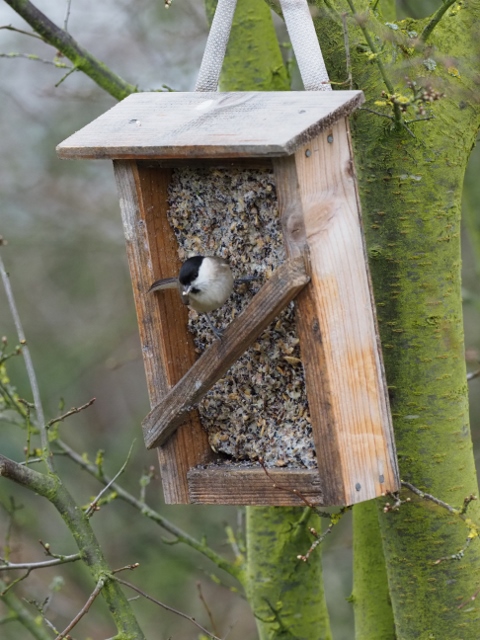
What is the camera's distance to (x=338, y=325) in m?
2.02

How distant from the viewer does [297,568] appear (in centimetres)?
320

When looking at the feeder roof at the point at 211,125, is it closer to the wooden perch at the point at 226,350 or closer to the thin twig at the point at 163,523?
the wooden perch at the point at 226,350

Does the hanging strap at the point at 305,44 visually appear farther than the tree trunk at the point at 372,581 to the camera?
No

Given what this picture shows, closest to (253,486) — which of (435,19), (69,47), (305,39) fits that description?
(305,39)

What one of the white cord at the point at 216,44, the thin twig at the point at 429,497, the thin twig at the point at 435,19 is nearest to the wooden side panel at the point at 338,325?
the thin twig at the point at 429,497

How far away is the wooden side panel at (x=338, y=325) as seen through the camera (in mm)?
1982

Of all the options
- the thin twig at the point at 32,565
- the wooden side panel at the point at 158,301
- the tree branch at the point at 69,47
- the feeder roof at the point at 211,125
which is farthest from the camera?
the tree branch at the point at 69,47

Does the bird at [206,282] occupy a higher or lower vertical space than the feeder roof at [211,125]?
lower

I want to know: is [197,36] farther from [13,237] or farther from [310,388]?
[310,388]

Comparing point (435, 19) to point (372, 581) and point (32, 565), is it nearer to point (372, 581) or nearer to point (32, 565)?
point (32, 565)

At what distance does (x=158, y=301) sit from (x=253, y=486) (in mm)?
603

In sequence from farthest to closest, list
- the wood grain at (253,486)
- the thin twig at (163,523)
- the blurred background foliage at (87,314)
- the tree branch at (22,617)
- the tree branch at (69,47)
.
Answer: the blurred background foliage at (87,314)
the thin twig at (163,523)
the tree branch at (22,617)
the tree branch at (69,47)
the wood grain at (253,486)

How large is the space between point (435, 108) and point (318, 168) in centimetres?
50

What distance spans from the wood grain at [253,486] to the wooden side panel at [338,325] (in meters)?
0.07
